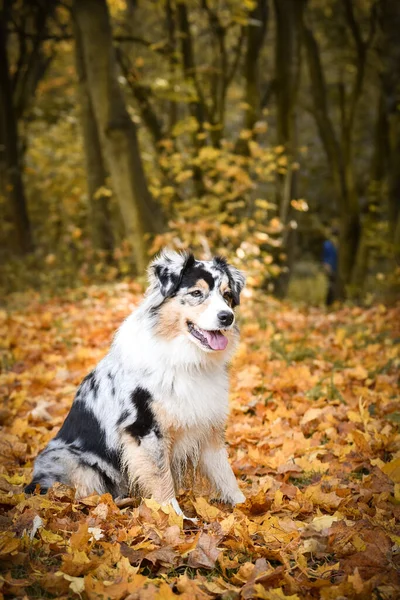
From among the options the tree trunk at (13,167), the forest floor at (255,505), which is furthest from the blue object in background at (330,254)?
the forest floor at (255,505)

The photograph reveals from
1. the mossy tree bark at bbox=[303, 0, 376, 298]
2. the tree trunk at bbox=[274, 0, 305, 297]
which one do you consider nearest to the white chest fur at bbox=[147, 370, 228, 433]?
the tree trunk at bbox=[274, 0, 305, 297]

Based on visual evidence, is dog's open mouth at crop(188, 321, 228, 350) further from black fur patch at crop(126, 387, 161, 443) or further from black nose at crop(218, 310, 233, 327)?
black fur patch at crop(126, 387, 161, 443)

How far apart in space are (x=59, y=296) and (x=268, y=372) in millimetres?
7641

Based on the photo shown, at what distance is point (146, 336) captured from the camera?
4.55 meters

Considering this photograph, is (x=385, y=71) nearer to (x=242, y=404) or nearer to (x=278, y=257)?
(x=278, y=257)

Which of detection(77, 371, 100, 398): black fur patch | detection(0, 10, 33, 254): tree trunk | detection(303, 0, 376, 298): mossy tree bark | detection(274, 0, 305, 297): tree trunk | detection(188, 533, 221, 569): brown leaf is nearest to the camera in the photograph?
detection(188, 533, 221, 569): brown leaf

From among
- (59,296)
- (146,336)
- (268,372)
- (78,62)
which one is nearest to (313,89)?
(78,62)

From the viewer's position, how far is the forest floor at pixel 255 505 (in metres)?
3.26

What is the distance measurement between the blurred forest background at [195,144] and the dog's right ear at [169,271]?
761 centimetres

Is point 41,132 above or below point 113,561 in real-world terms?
above

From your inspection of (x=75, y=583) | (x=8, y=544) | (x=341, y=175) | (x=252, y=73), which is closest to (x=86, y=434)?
(x=8, y=544)

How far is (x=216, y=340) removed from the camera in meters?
4.47

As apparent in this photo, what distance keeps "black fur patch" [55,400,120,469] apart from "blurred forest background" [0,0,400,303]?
7.91 meters

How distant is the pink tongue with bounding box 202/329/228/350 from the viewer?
4.44 meters
